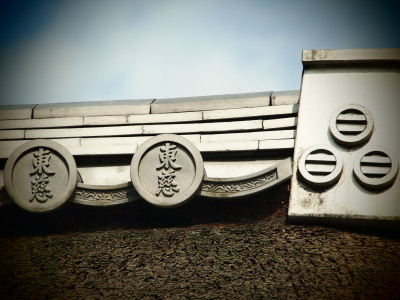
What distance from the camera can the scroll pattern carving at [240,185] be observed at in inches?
267

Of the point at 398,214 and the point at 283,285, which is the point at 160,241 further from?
the point at 398,214

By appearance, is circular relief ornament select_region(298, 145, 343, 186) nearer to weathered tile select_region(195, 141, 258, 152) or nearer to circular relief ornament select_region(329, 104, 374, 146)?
circular relief ornament select_region(329, 104, 374, 146)

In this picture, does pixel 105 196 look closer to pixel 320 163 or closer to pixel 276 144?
pixel 276 144

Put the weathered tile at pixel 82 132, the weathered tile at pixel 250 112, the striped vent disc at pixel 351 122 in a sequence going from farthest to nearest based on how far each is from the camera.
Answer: the weathered tile at pixel 82 132 → the weathered tile at pixel 250 112 → the striped vent disc at pixel 351 122

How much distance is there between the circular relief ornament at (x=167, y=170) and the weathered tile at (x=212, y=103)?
0.67 metres

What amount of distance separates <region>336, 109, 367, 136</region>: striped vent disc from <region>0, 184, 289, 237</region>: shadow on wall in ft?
3.16

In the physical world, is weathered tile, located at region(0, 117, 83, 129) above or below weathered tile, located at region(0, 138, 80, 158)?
above

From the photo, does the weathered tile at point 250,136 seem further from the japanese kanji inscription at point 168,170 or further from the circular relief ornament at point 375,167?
the circular relief ornament at point 375,167

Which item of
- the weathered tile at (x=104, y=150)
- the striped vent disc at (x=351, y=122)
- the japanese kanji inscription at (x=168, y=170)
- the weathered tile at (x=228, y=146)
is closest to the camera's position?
the striped vent disc at (x=351, y=122)

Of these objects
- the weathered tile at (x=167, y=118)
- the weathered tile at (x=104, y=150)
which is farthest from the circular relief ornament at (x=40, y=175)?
the weathered tile at (x=167, y=118)

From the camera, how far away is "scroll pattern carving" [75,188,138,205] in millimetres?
7000

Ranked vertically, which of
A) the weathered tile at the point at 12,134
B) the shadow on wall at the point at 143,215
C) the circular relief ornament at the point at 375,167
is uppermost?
the weathered tile at the point at 12,134

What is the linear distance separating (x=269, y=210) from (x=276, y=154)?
685mm

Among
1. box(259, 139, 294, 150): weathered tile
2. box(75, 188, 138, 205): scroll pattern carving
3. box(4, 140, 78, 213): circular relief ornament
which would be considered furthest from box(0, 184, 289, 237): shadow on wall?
box(259, 139, 294, 150): weathered tile
